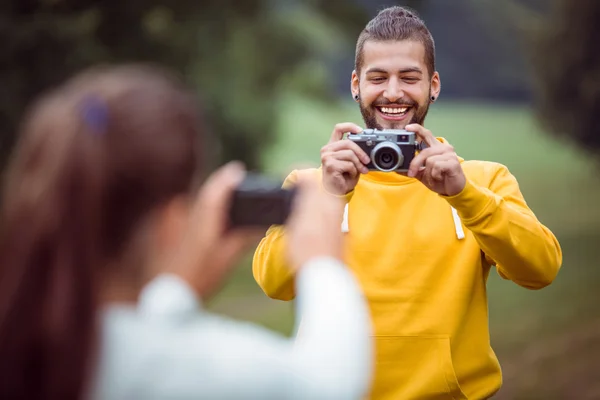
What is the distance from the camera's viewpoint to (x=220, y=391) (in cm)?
107

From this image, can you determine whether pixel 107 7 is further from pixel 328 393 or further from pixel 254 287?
pixel 328 393

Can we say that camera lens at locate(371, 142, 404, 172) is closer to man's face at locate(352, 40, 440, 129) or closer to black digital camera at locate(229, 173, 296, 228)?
man's face at locate(352, 40, 440, 129)

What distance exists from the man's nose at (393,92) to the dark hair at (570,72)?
4.26 metres

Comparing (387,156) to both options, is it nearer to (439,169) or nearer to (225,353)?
(439,169)

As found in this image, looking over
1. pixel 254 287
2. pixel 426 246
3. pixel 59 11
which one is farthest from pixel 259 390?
pixel 254 287

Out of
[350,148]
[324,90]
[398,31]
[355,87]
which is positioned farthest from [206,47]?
[350,148]

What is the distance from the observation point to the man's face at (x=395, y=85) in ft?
7.54

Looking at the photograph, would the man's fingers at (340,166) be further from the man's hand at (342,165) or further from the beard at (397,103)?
the beard at (397,103)

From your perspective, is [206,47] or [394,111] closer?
[394,111]

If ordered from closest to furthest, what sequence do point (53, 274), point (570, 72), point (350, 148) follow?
point (53, 274) < point (350, 148) < point (570, 72)

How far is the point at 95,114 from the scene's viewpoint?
1104mm

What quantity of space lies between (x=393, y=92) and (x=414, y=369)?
2.26ft

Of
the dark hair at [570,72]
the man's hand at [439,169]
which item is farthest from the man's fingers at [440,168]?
the dark hair at [570,72]

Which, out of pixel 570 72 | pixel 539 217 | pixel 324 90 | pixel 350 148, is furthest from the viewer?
pixel 324 90
